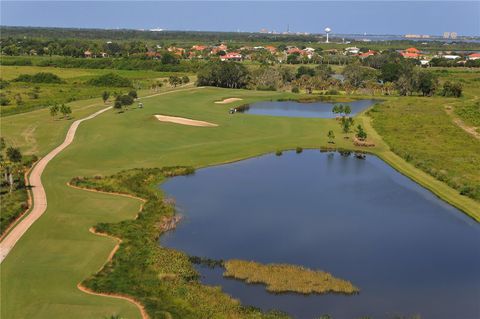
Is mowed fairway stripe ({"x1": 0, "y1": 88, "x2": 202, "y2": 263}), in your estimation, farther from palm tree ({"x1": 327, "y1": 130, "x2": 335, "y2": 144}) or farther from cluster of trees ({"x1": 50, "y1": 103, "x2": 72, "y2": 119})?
palm tree ({"x1": 327, "y1": 130, "x2": 335, "y2": 144})

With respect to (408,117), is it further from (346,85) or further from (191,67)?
(191,67)

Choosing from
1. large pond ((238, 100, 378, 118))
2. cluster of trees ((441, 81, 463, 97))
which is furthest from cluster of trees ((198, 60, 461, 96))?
large pond ((238, 100, 378, 118))

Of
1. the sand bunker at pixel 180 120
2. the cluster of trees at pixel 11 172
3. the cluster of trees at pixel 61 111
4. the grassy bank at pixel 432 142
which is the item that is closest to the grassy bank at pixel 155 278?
the cluster of trees at pixel 11 172

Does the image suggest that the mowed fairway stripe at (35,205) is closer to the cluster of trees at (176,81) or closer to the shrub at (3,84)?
the shrub at (3,84)

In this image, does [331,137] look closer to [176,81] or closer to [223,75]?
[223,75]

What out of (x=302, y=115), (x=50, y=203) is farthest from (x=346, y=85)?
(x=50, y=203)

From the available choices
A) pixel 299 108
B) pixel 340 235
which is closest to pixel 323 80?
pixel 299 108
